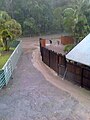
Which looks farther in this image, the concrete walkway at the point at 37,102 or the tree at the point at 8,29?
the tree at the point at 8,29

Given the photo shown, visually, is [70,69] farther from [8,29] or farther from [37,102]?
[8,29]

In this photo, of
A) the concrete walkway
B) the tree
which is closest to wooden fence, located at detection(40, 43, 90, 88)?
the concrete walkway

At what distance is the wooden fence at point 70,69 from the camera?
15742 millimetres

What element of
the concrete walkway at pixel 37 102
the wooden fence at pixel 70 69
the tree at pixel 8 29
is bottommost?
the concrete walkway at pixel 37 102

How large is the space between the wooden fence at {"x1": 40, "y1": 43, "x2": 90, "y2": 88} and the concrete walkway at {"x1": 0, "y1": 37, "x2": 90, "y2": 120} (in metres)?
1.47

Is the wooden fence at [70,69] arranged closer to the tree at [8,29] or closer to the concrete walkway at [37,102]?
the concrete walkway at [37,102]

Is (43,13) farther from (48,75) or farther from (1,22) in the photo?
(48,75)

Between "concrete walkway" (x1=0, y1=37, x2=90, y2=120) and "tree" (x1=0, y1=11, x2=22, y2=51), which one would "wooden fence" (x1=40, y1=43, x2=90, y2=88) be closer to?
"concrete walkway" (x1=0, y1=37, x2=90, y2=120)

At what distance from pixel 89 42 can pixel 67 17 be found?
1505 centimetres

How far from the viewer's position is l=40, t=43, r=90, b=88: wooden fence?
15742mm

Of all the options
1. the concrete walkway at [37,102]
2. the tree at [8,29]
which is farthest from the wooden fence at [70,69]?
the tree at [8,29]

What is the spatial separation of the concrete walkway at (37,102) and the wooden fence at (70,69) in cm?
147

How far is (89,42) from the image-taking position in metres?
17.7

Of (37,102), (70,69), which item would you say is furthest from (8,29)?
(37,102)
